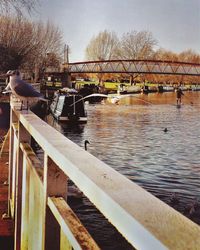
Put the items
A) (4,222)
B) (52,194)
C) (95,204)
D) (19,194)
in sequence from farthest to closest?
(4,222), (19,194), (52,194), (95,204)

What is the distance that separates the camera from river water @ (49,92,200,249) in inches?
456

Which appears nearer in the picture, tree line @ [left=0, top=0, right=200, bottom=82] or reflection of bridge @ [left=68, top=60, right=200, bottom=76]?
tree line @ [left=0, top=0, right=200, bottom=82]

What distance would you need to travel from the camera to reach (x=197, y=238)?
91cm

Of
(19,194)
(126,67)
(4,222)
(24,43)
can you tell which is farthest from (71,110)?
(126,67)

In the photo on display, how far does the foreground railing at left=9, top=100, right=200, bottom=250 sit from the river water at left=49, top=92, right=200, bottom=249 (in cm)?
589

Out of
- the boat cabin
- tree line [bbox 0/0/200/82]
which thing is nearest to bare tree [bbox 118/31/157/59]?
tree line [bbox 0/0/200/82]

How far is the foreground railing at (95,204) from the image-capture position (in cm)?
96

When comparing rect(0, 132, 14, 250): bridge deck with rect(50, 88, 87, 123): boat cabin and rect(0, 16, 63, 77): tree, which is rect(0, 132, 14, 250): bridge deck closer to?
rect(0, 16, 63, 77): tree

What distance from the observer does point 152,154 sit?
1884 centimetres

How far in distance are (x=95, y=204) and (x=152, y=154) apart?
17.7 metres

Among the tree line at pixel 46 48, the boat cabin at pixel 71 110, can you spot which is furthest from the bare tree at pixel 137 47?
the boat cabin at pixel 71 110

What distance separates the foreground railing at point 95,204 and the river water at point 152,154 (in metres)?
5.89

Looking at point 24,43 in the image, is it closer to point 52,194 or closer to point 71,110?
point 71,110

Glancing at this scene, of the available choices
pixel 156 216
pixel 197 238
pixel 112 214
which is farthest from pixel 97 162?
pixel 197 238
